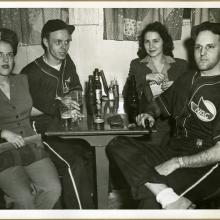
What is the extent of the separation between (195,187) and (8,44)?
776 millimetres

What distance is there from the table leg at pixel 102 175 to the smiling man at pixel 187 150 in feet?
0.25

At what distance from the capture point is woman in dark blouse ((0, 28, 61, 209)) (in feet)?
3.41

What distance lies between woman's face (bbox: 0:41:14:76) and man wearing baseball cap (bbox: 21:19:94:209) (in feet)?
0.42

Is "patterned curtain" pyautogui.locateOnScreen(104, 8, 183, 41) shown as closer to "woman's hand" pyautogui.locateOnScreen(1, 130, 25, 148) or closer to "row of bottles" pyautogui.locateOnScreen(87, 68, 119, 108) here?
"row of bottles" pyautogui.locateOnScreen(87, 68, 119, 108)

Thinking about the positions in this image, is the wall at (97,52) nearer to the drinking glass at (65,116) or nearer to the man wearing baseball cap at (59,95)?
the man wearing baseball cap at (59,95)

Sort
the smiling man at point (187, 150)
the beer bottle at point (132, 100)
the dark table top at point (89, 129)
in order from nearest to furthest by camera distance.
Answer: the smiling man at point (187, 150) → the dark table top at point (89, 129) → the beer bottle at point (132, 100)

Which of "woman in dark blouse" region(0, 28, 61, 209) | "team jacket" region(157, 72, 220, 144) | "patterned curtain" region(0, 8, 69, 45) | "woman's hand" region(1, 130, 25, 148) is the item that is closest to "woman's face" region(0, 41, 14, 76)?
"woman in dark blouse" region(0, 28, 61, 209)

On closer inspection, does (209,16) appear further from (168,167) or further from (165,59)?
(168,167)

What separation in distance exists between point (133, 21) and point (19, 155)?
2.69ft

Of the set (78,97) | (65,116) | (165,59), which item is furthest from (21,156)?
(165,59)

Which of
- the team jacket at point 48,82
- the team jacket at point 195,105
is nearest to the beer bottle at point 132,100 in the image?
the team jacket at point 195,105

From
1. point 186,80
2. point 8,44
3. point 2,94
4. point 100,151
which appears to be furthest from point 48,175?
point 186,80

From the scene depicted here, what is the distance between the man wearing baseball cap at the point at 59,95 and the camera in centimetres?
116
